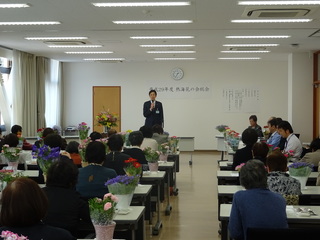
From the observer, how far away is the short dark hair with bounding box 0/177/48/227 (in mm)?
2236

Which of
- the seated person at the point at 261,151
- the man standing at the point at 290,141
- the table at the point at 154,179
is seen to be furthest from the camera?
the man standing at the point at 290,141

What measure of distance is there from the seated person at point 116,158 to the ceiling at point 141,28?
227 cm

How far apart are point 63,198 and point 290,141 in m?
5.08

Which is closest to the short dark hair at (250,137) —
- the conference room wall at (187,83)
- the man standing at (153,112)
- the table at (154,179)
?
the table at (154,179)

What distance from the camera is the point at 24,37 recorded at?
401 inches

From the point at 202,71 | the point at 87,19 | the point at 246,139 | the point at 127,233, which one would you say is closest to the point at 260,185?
the point at 127,233

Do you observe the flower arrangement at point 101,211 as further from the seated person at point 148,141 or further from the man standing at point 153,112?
the man standing at point 153,112

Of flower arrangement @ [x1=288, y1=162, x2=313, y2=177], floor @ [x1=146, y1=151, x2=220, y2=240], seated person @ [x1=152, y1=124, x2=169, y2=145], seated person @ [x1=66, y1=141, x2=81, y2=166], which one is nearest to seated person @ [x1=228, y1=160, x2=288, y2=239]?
flower arrangement @ [x1=288, y1=162, x2=313, y2=177]

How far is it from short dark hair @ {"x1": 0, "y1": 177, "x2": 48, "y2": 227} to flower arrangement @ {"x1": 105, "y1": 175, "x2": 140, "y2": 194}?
1.43 metres

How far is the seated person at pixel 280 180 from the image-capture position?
4.09 meters

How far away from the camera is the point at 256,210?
3336mm

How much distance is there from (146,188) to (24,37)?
249 inches

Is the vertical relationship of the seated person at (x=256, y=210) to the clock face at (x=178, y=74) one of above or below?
below

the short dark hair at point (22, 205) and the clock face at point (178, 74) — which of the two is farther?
the clock face at point (178, 74)
